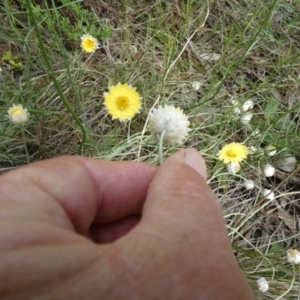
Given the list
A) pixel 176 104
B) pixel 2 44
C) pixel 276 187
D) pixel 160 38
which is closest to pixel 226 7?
pixel 160 38

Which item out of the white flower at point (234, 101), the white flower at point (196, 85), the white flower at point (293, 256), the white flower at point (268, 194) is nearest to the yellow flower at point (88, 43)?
the white flower at point (196, 85)

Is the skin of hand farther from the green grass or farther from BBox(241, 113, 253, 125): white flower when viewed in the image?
BBox(241, 113, 253, 125): white flower

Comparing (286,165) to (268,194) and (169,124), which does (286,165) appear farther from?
(169,124)

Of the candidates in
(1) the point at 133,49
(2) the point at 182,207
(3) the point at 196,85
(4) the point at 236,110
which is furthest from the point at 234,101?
(2) the point at 182,207

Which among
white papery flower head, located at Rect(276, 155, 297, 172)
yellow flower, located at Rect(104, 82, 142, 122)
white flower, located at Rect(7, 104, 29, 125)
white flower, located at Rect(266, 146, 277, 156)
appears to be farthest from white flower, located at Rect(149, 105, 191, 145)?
white papery flower head, located at Rect(276, 155, 297, 172)

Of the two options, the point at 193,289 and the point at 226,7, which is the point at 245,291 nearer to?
the point at 193,289

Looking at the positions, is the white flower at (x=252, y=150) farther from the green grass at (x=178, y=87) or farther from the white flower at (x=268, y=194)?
the white flower at (x=268, y=194)
